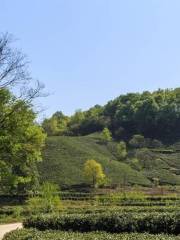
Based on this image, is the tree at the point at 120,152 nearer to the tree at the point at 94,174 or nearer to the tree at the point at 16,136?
the tree at the point at 94,174

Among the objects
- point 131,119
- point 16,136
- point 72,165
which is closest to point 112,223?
point 16,136

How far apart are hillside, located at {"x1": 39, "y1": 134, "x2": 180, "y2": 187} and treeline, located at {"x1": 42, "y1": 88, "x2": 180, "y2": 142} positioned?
79.6 ft

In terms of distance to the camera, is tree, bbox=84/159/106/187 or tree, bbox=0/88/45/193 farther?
tree, bbox=84/159/106/187

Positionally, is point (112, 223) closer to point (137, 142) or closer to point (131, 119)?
point (137, 142)

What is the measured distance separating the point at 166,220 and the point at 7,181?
39.0ft

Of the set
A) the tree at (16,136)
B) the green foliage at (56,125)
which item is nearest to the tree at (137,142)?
the green foliage at (56,125)

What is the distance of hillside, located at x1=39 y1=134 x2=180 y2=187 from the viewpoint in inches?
3082

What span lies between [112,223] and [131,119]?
119024mm

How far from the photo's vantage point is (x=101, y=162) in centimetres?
8800

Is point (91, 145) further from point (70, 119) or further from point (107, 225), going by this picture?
point (107, 225)

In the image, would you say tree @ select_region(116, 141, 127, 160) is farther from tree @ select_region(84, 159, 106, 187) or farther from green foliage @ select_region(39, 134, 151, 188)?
tree @ select_region(84, 159, 106, 187)

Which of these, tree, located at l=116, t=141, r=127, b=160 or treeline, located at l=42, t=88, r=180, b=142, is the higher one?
treeline, located at l=42, t=88, r=180, b=142

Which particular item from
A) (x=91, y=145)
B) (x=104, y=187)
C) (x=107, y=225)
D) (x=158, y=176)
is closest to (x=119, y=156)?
(x=91, y=145)

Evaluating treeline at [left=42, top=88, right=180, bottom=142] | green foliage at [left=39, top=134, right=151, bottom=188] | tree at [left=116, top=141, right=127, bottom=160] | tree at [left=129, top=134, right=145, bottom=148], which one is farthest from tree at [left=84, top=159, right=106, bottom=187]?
treeline at [left=42, top=88, right=180, bottom=142]
